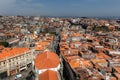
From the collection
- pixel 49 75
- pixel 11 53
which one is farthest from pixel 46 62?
pixel 11 53

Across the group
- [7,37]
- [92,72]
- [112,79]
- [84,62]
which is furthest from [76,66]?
[7,37]

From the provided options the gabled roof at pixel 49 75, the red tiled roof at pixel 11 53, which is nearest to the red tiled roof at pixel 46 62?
the gabled roof at pixel 49 75

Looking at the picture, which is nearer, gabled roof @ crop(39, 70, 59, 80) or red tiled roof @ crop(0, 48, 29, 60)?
gabled roof @ crop(39, 70, 59, 80)

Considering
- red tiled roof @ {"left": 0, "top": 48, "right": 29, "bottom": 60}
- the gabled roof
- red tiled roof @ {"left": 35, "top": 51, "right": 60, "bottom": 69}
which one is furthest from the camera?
red tiled roof @ {"left": 0, "top": 48, "right": 29, "bottom": 60}

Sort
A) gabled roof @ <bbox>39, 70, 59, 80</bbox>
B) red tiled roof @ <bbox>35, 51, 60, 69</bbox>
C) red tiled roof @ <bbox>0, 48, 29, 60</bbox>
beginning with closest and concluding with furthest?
gabled roof @ <bbox>39, 70, 59, 80</bbox>, red tiled roof @ <bbox>35, 51, 60, 69</bbox>, red tiled roof @ <bbox>0, 48, 29, 60</bbox>

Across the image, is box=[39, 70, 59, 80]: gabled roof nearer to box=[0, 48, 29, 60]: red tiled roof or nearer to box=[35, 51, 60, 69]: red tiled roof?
box=[35, 51, 60, 69]: red tiled roof

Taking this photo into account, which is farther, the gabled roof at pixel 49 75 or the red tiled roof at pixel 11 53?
the red tiled roof at pixel 11 53

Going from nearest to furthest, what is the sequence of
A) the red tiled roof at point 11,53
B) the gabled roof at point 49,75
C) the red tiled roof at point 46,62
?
1. the gabled roof at point 49,75
2. the red tiled roof at point 46,62
3. the red tiled roof at point 11,53

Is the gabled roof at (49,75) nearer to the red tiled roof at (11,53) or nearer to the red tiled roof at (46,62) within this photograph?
the red tiled roof at (46,62)

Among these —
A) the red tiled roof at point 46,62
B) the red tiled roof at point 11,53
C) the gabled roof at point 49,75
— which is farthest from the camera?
the red tiled roof at point 11,53

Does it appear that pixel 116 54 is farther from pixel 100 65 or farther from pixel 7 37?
pixel 7 37

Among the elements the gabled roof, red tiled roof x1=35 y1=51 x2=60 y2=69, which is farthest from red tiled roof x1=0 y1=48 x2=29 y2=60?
the gabled roof
